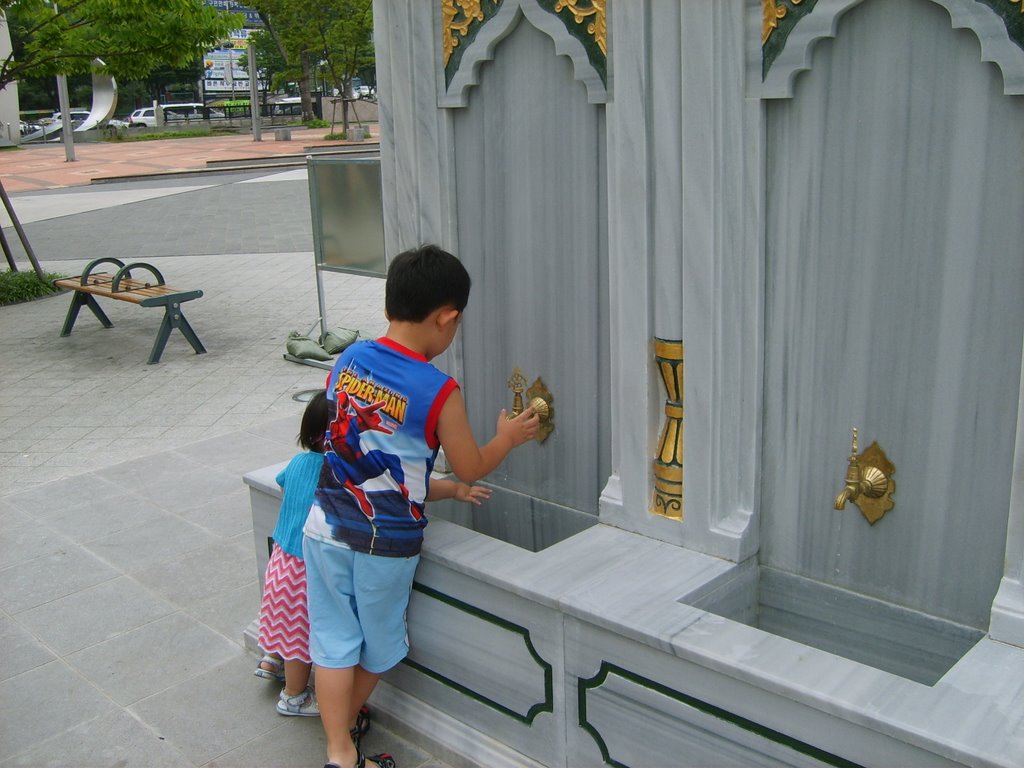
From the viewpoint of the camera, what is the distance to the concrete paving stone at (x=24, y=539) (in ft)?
17.0

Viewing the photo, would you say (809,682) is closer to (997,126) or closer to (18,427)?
(997,126)

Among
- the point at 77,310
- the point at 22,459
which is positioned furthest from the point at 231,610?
the point at 77,310

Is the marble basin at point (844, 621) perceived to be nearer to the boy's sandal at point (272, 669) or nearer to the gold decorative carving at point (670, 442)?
the gold decorative carving at point (670, 442)

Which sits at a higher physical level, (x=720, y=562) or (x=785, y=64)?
(x=785, y=64)

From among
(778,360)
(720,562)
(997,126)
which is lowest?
(720,562)

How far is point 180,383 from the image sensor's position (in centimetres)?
849

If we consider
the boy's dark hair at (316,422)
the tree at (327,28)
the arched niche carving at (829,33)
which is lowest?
the boy's dark hair at (316,422)

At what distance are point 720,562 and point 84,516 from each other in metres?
3.77

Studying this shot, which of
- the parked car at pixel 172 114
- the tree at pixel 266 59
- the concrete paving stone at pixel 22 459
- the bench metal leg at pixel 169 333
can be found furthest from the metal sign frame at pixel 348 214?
the parked car at pixel 172 114

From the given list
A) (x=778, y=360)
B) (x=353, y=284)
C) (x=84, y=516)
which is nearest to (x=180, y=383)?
(x=84, y=516)

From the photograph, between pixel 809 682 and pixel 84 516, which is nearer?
pixel 809 682

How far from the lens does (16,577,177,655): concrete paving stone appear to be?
14.3ft

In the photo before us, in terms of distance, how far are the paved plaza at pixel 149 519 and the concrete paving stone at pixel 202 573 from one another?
0.01m

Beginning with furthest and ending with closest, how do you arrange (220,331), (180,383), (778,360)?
(220,331) < (180,383) < (778,360)
